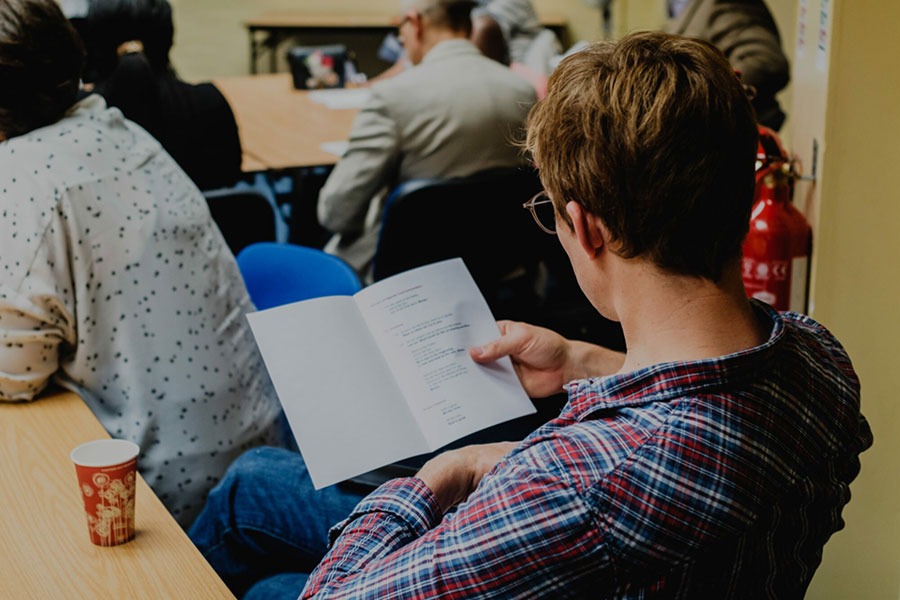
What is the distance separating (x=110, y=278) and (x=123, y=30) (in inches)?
64.3

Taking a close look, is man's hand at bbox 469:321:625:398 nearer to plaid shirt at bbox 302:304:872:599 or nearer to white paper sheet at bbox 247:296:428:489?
white paper sheet at bbox 247:296:428:489

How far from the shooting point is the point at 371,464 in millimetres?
1240

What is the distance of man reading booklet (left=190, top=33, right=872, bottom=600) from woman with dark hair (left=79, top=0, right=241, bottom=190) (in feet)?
7.47

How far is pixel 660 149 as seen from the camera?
2.72 ft

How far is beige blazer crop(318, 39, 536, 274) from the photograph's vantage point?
2760mm

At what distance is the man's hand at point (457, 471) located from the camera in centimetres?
106

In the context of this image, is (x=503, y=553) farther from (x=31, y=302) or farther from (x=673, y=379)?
(x=31, y=302)

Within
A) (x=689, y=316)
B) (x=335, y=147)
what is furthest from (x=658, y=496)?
(x=335, y=147)

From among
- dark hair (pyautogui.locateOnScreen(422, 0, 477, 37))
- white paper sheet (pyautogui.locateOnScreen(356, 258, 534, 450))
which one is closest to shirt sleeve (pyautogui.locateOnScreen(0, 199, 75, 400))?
white paper sheet (pyautogui.locateOnScreen(356, 258, 534, 450))

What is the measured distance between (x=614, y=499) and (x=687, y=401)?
0.12 meters

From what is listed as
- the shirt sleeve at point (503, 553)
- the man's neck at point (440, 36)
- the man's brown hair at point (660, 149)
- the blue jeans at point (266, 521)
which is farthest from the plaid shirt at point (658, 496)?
the man's neck at point (440, 36)

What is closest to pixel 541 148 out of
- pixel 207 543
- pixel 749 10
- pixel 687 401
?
pixel 687 401

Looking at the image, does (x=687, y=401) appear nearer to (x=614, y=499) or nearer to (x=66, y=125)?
(x=614, y=499)

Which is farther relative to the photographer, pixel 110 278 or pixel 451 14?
pixel 451 14
